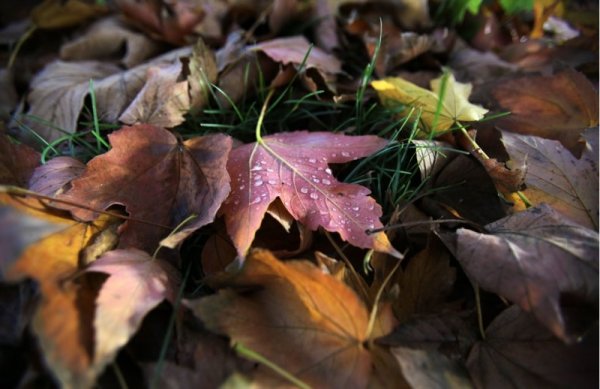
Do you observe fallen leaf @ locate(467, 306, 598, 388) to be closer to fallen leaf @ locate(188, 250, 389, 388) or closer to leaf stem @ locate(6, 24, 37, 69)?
fallen leaf @ locate(188, 250, 389, 388)

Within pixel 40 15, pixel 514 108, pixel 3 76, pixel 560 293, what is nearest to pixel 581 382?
pixel 560 293

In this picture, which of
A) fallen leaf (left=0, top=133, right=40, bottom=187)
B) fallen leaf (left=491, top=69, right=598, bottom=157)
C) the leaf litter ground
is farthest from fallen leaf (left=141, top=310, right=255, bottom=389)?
fallen leaf (left=491, top=69, right=598, bottom=157)

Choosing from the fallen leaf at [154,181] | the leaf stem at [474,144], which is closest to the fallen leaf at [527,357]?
the leaf stem at [474,144]

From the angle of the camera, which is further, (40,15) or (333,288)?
(40,15)

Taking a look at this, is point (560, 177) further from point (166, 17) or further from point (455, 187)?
point (166, 17)

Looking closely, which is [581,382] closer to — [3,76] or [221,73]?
[221,73]

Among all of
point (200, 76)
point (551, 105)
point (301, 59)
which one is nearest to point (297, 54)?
point (301, 59)

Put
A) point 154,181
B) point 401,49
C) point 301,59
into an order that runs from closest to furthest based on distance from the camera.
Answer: point 154,181, point 301,59, point 401,49
